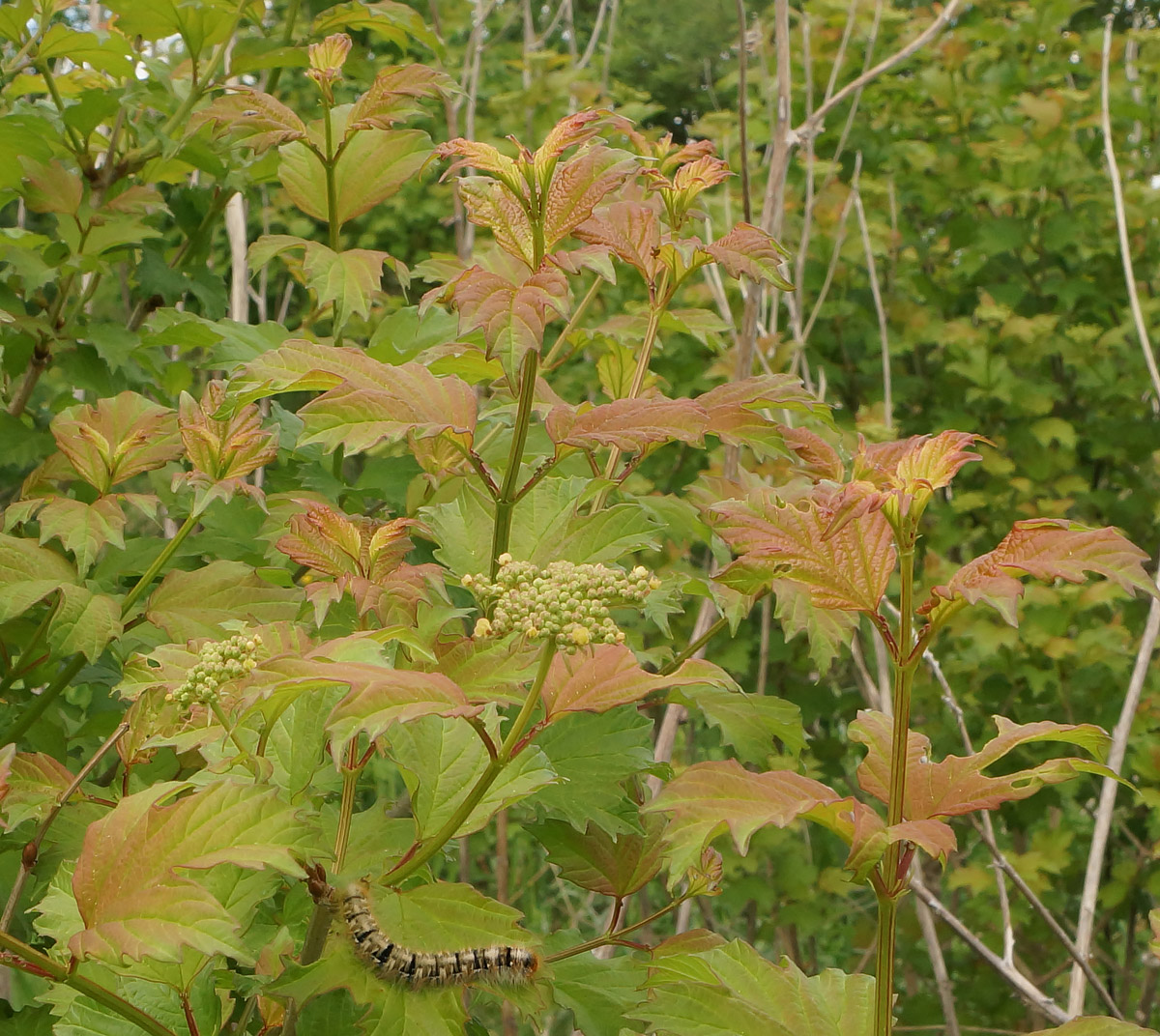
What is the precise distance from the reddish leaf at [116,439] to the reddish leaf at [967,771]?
32.3 inches

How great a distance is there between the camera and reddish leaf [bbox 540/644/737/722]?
0.91 metres

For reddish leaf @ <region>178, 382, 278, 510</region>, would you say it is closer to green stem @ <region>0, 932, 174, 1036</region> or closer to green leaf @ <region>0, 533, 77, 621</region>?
green leaf @ <region>0, 533, 77, 621</region>

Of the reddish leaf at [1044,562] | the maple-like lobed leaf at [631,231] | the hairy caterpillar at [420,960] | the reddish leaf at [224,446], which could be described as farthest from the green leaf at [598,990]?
the maple-like lobed leaf at [631,231]

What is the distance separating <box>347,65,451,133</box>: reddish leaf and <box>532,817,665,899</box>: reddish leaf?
87 cm

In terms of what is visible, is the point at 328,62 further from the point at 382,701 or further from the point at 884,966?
the point at 884,966

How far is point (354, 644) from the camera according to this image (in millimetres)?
847

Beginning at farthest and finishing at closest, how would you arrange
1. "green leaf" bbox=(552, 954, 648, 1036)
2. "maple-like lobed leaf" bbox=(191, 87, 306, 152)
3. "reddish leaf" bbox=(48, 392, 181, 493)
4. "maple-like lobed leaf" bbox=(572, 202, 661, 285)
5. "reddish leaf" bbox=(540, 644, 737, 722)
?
"maple-like lobed leaf" bbox=(191, 87, 306, 152), "reddish leaf" bbox=(48, 392, 181, 493), "maple-like lobed leaf" bbox=(572, 202, 661, 285), "green leaf" bbox=(552, 954, 648, 1036), "reddish leaf" bbox=(540, 644, 737, 722)

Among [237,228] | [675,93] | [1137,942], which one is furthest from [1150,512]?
[675,93]

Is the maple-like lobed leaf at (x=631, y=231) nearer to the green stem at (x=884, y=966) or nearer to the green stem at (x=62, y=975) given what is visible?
the green stem at (x=884, y=966)

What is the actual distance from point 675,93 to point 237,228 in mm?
4899

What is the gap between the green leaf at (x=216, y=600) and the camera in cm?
130

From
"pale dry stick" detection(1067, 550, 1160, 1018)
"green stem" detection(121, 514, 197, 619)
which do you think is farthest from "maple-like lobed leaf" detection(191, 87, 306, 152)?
"pale dry stick" detection(1067, 550, 1160, 1018)

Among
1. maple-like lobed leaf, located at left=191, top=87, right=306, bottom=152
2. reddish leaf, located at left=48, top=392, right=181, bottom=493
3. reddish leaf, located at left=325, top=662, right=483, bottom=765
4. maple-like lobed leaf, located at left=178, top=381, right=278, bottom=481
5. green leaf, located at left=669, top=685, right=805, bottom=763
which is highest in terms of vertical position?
→ maple-like lobed leaf, located at left=191, top=87, right=306, bottom=152

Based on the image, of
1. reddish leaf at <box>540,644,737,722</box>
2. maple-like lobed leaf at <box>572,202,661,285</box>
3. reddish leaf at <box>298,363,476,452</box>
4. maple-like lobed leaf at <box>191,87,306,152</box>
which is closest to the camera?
reddish leaf at <box>540,644,737,722</box>
